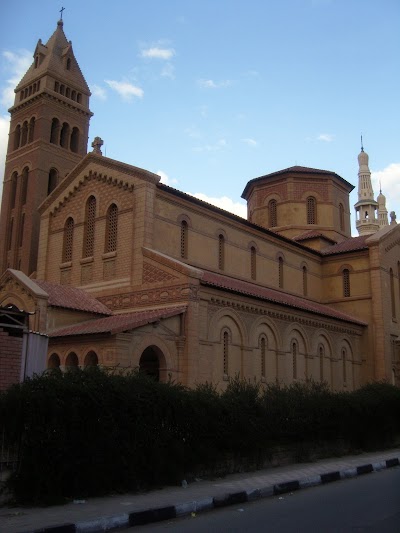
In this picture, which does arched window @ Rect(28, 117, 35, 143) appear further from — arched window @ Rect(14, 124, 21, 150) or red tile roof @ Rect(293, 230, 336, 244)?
red tile roof @ Rect(293, 230, 336, 244)

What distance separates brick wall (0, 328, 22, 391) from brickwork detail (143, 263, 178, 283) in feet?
34.1

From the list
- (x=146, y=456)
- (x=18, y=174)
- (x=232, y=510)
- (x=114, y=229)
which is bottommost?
(x=232, y=510)

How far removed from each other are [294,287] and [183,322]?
514 inches

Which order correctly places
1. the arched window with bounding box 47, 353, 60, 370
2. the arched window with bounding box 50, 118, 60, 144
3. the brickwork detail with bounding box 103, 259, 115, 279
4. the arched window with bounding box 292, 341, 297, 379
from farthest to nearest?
the arched window with bounding box 50, 118, 60, 144 → the arched window with bounding box 292, 341, 297, 379 → the brickwork detail with bounding box 103, 259, 115, 279 → the arched window with bounding box 47, 353, 60, 370

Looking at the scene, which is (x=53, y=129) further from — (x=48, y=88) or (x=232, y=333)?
(x=232, y=333)

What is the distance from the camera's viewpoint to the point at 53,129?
3638 centimetres

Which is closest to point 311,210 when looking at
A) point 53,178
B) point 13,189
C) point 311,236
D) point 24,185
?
point 311,236

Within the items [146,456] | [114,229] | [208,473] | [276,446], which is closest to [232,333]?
[114,229]

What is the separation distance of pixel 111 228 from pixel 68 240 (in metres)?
3.14

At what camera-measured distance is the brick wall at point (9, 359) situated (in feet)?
35.2

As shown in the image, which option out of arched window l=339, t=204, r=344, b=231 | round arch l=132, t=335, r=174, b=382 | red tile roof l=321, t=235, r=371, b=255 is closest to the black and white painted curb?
round arch l=132, t=335, r=174, b=382

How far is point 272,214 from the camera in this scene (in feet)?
129

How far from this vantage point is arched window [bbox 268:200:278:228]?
127 feet

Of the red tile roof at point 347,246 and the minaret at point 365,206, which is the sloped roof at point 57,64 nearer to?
the red tile roof at point 347,246
